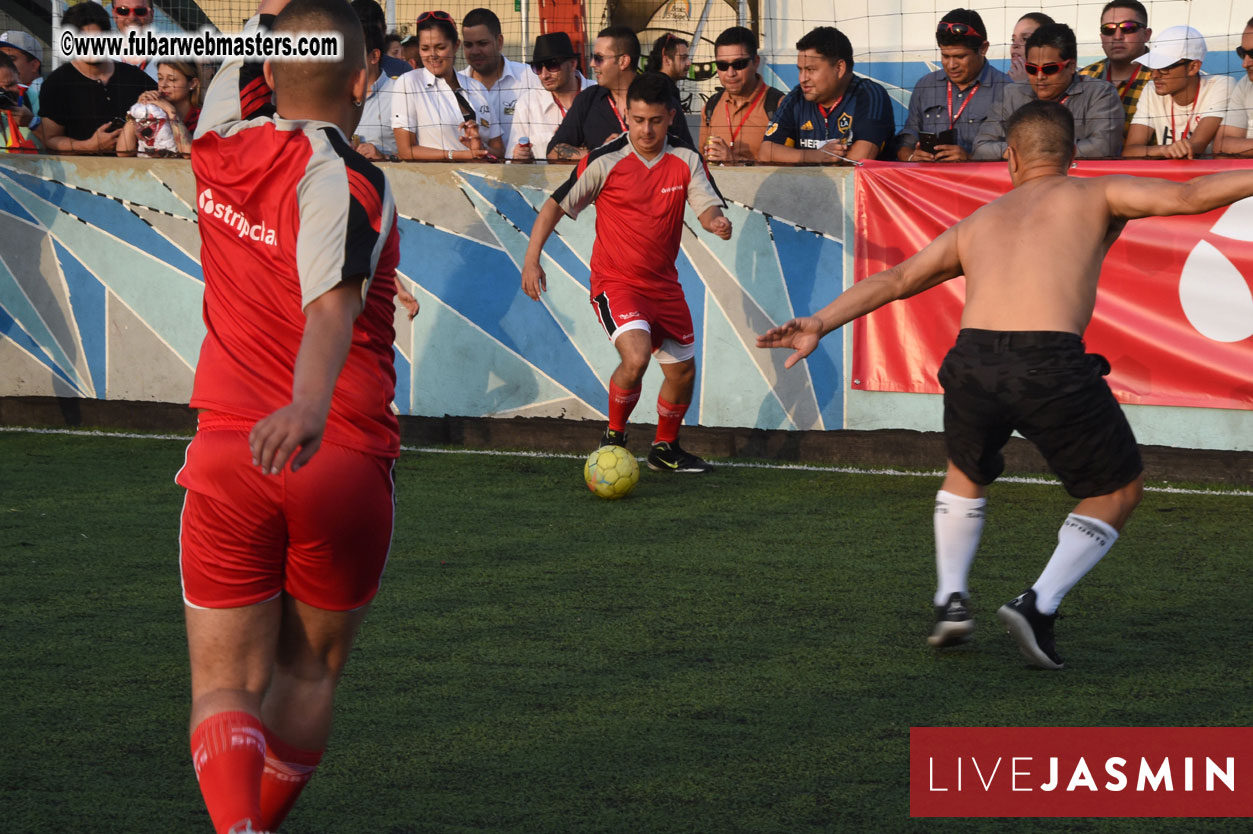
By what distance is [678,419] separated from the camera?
29.8 ft

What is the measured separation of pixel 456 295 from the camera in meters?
10.1

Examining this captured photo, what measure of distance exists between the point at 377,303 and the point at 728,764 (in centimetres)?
176

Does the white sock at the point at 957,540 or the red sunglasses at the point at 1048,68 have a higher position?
the red sunglasses at the point at 1048,68

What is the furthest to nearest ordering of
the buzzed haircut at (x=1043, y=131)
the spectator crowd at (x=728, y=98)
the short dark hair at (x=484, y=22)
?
1. the short dark hair at (x=484, y=22)
2. the spectator crowd at (x=728, y=98)
3. the buzzed haircut at (x=1043, y=131)

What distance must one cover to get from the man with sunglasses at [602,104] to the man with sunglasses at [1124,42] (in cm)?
277

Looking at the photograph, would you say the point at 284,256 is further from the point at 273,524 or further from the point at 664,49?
the point at 664,49

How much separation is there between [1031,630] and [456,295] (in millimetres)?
6006

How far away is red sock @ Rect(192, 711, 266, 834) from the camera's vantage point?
2.78m

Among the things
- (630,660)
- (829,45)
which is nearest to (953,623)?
(630,660)

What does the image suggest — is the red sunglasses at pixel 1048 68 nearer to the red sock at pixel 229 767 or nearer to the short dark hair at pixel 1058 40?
the short dark hair at pixel 1058 40

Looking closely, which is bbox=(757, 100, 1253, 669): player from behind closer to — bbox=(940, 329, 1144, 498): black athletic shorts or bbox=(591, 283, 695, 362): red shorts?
bbox=(940, 329, 1144, 498): black athletic shorts

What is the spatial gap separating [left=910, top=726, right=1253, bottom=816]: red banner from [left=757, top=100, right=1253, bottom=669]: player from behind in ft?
2.34

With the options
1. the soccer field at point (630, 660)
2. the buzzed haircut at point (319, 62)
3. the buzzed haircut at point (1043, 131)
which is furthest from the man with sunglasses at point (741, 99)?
the buzzed haircut at point (319, 62)

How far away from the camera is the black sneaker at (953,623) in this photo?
509 cm
